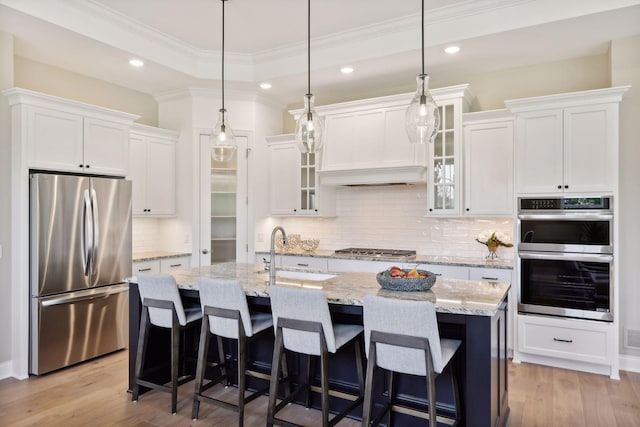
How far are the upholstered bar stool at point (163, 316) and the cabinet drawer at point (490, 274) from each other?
8.37 ft

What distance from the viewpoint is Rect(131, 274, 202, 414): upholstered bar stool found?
2.88 metres

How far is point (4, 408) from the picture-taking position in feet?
10.0

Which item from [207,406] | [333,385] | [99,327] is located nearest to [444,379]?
[333,385]

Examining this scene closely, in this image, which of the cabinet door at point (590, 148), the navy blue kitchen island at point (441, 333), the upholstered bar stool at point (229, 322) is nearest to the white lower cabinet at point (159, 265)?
the navy blue kitchen island at point (441, 333)

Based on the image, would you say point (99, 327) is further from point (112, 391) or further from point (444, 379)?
point (444, 379)

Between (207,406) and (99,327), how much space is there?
172 centimetres

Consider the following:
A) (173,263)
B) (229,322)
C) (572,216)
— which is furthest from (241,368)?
(572,216)

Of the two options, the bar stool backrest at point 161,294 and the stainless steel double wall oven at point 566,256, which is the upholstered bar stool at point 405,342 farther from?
the stainless steel double wall oven at point 566,256

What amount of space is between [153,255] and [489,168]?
3840 mm

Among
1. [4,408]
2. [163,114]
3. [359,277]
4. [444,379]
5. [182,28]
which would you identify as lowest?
[4,408]

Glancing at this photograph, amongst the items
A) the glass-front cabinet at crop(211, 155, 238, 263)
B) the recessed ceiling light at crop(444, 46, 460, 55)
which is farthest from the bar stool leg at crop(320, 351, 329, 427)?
the glass-front cabinet at crop(211, 155, 238, 263)

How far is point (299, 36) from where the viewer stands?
4387 mm

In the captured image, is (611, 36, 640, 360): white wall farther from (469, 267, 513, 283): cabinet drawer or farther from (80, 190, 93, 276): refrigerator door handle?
(80, 190, 93, 276): refrigerator door handle

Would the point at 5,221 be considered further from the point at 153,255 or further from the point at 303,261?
the point at 303,261
